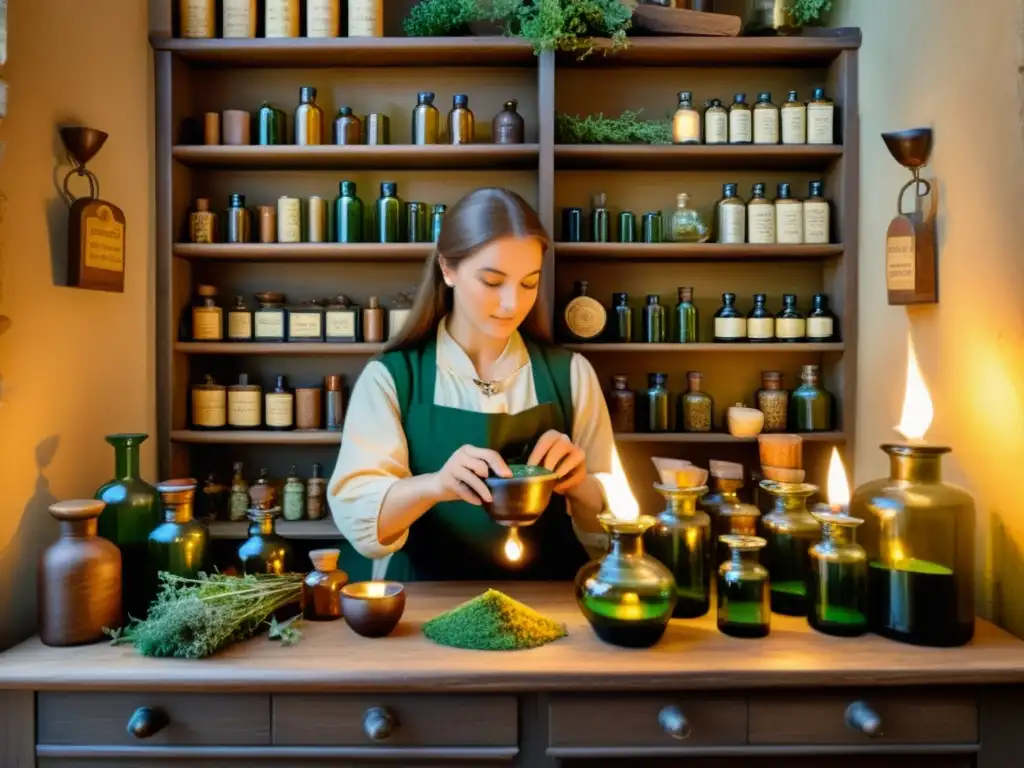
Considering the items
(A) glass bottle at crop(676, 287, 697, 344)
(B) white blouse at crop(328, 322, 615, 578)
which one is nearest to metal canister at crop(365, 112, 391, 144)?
(B) white blouse at crop(328, 322, 615, 578)

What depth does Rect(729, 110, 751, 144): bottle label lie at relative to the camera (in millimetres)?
2334

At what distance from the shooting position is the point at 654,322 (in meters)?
2.41

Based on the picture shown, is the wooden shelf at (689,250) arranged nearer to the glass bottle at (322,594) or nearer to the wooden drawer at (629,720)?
the glass bottle at (322,594)

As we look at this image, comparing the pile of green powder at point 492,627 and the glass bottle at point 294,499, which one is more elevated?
the glass bottle at point 294,499

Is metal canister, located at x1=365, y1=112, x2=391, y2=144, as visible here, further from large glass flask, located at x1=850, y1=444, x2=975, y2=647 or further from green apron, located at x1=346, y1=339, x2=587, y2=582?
large glass flask, located at x1=850, y1=444, x2=975, y2=647

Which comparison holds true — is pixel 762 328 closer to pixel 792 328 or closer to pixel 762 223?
pixel 792 328

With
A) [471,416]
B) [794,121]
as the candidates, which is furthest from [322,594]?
[794,121]

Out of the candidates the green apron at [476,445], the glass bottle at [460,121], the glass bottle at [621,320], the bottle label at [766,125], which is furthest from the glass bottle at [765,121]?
the green apron at [476,445]

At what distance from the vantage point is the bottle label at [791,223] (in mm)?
2352

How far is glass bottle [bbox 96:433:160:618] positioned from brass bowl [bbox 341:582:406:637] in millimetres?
412

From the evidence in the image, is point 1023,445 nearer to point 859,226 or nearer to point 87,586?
point 859,226

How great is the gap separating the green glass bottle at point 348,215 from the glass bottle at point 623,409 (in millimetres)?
927

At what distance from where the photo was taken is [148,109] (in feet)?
7.39

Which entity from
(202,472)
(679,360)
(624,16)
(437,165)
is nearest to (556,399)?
(679,360)
